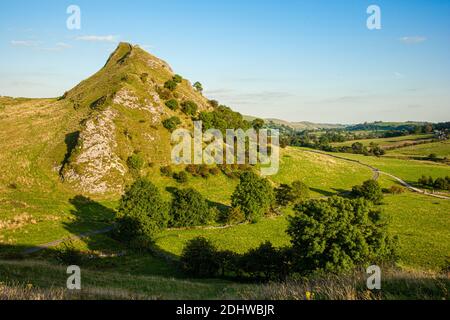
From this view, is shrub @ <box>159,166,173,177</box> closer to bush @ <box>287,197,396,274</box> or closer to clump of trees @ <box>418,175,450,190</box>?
bush @ <box>287,197,396,274</box>

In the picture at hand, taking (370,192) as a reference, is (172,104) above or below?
above

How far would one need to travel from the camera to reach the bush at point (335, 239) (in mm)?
31500

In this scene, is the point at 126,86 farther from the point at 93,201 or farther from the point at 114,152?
the point at 93,201

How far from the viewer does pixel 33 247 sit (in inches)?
1677

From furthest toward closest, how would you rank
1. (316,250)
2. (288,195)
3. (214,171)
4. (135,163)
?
(214,171), (288,195), (135,163), (316,250)

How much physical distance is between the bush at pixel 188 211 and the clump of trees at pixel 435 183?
84.5m

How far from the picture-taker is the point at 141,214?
163ft

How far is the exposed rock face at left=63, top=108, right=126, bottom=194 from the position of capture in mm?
69875

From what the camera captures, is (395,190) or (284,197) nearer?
(284,197)

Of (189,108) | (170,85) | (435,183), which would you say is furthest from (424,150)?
(170,85)

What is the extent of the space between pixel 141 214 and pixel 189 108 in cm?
6073

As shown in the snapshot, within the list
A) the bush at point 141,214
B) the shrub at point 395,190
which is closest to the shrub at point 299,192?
the shrub at point 395,190

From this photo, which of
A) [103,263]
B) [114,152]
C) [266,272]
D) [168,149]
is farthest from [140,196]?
[168,149]

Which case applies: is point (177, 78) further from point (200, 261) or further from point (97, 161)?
point (200, 261)
